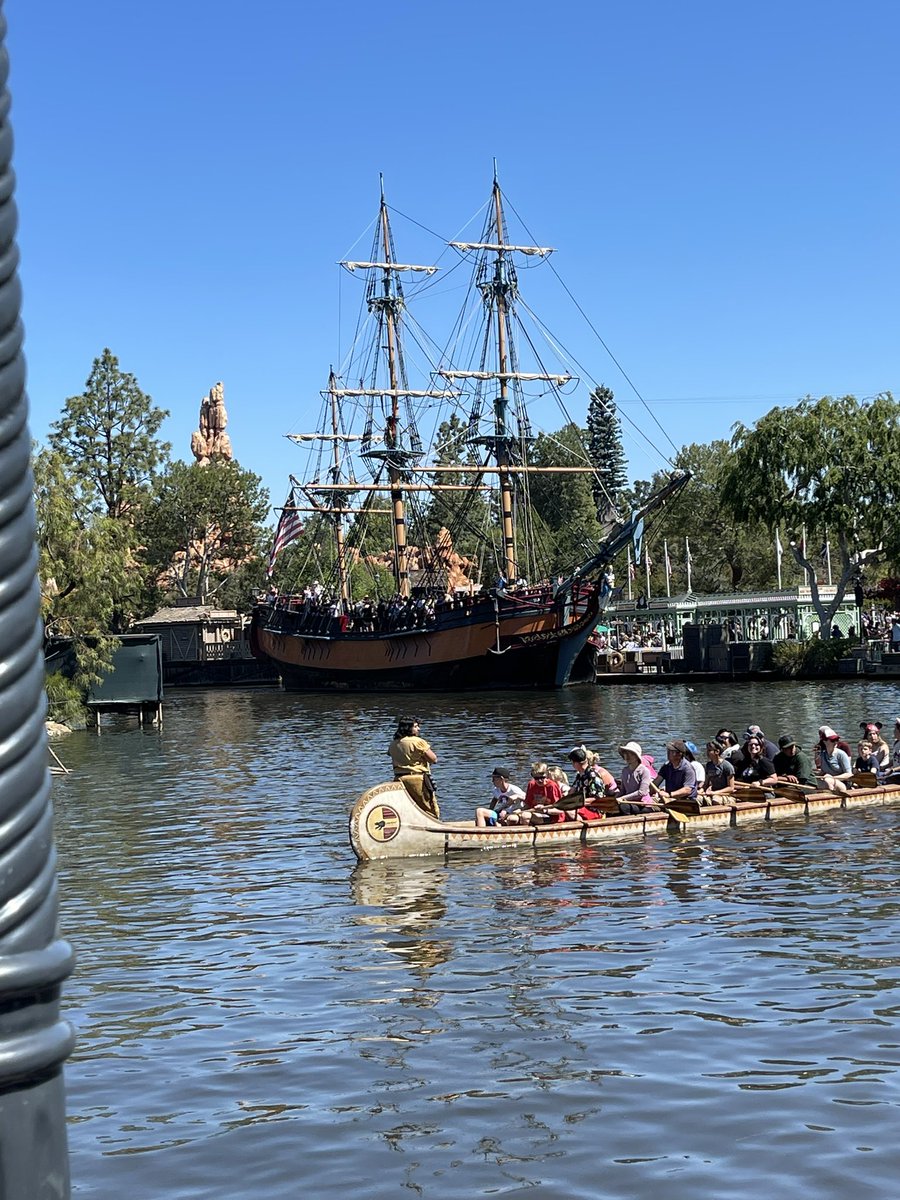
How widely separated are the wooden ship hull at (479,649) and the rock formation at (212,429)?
10373 centimetres

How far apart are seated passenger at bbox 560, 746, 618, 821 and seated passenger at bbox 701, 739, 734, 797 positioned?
1.86m

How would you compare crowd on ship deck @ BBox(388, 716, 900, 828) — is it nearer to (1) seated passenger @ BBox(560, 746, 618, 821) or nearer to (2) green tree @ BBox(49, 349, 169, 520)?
(1) seated passenger @ BBox(560, 746, 618, 821)

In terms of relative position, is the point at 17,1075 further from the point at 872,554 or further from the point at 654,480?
the point at 654,480

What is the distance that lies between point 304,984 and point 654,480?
390 ft

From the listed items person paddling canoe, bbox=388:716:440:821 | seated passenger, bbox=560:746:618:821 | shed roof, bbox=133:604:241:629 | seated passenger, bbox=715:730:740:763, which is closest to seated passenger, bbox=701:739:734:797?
seated passenger, bbox=715:730:740:763

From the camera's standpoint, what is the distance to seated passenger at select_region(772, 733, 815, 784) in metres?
25.0

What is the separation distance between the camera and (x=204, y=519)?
10481 centimetres

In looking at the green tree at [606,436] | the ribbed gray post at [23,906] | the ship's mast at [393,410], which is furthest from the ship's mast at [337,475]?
the ribbed gray post at [23,906]

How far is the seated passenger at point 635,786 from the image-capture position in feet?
76.0

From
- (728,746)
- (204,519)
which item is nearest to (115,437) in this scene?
(204,519)

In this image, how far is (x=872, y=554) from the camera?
67.9 metres

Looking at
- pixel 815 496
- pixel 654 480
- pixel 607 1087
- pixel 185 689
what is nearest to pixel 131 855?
pixel 607 1087

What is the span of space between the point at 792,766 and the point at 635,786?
3.41m

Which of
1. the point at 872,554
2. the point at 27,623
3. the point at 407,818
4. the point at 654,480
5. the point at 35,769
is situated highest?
the point at 654,480
